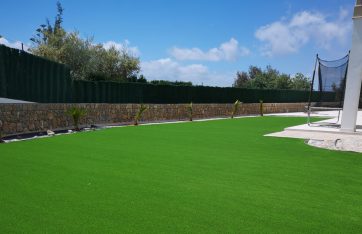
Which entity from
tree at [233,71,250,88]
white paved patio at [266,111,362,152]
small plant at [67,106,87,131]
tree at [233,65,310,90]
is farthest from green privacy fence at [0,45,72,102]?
tree at [233,71,250,88]

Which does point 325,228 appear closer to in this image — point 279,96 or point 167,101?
point 167,101

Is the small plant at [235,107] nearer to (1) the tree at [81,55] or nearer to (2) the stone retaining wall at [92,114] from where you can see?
(2) the stone retaining wall at [92,114]

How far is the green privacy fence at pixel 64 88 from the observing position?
1091cm

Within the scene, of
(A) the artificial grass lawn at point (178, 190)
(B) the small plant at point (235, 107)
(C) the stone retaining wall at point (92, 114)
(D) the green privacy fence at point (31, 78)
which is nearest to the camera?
(A) the artificial grass lawn at point (178, 190)

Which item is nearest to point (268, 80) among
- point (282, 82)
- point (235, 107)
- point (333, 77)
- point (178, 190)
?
point (282, 82)

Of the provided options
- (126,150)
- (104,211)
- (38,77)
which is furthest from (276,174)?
(38,77)

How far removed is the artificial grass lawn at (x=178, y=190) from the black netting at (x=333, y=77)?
257 inches

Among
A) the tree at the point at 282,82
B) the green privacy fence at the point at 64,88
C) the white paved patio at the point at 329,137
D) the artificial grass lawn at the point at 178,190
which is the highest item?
the tree at the point at 282,82

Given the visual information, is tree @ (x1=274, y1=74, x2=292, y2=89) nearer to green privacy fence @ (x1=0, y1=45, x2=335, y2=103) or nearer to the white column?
green privacy fence @ (x1=0, y1=45, x2=335, y2=103)

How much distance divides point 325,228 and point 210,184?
1.81 metres

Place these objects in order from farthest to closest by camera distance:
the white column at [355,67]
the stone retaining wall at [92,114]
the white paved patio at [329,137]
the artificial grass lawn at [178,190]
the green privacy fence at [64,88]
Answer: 1. the green privacy fence at [64,88]
2. the stone retaining wall at [92,114]
3. the white column at [355,67]
4. the white paved patio at [329,137]
5. the artificial grass lawn at [178,190]

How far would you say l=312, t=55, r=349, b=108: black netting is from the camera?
43.3ft

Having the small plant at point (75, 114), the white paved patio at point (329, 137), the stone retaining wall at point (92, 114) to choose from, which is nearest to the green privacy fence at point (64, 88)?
the stone retaining wall at point (92, 114)

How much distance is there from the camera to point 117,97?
1683cm
